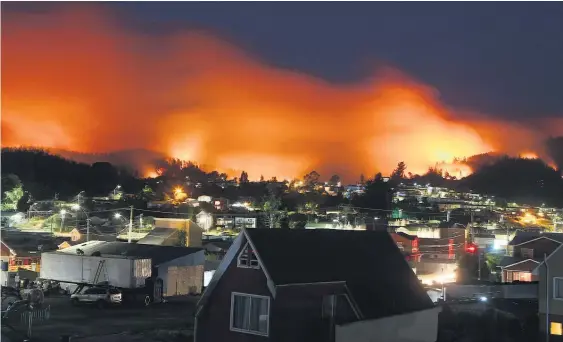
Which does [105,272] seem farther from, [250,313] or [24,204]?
[24,204]

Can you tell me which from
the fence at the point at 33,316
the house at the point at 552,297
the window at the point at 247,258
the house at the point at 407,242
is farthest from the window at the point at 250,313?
the house at the point at 407,242

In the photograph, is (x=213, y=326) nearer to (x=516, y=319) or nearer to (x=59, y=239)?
(x=516, y=319)

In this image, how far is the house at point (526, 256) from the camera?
126ft

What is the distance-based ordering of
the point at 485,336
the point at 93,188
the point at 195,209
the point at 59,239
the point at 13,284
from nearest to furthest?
the point at 485,336 → the point at 13,284 → the point at 59,239 → the point at 195,209 → the point at 93,188

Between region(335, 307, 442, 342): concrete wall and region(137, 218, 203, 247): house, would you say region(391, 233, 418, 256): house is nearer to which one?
region(137, 218, 203, 247): house

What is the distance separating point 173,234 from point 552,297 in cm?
3117

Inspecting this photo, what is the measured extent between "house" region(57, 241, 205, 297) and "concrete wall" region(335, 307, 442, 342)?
46.6 ft

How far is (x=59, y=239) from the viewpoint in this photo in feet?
160

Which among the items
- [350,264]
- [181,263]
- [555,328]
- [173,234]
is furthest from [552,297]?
[173,234]

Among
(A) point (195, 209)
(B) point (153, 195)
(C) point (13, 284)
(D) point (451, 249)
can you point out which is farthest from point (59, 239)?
(B) point (153, 195)

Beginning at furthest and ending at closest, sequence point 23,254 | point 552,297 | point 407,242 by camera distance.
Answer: point 407,242, point 23,254, point 552,297

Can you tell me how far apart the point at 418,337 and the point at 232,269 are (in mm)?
6318

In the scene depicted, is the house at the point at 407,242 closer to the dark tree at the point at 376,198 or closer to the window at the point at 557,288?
the window at the point at 557,288

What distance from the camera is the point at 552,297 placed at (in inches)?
878
